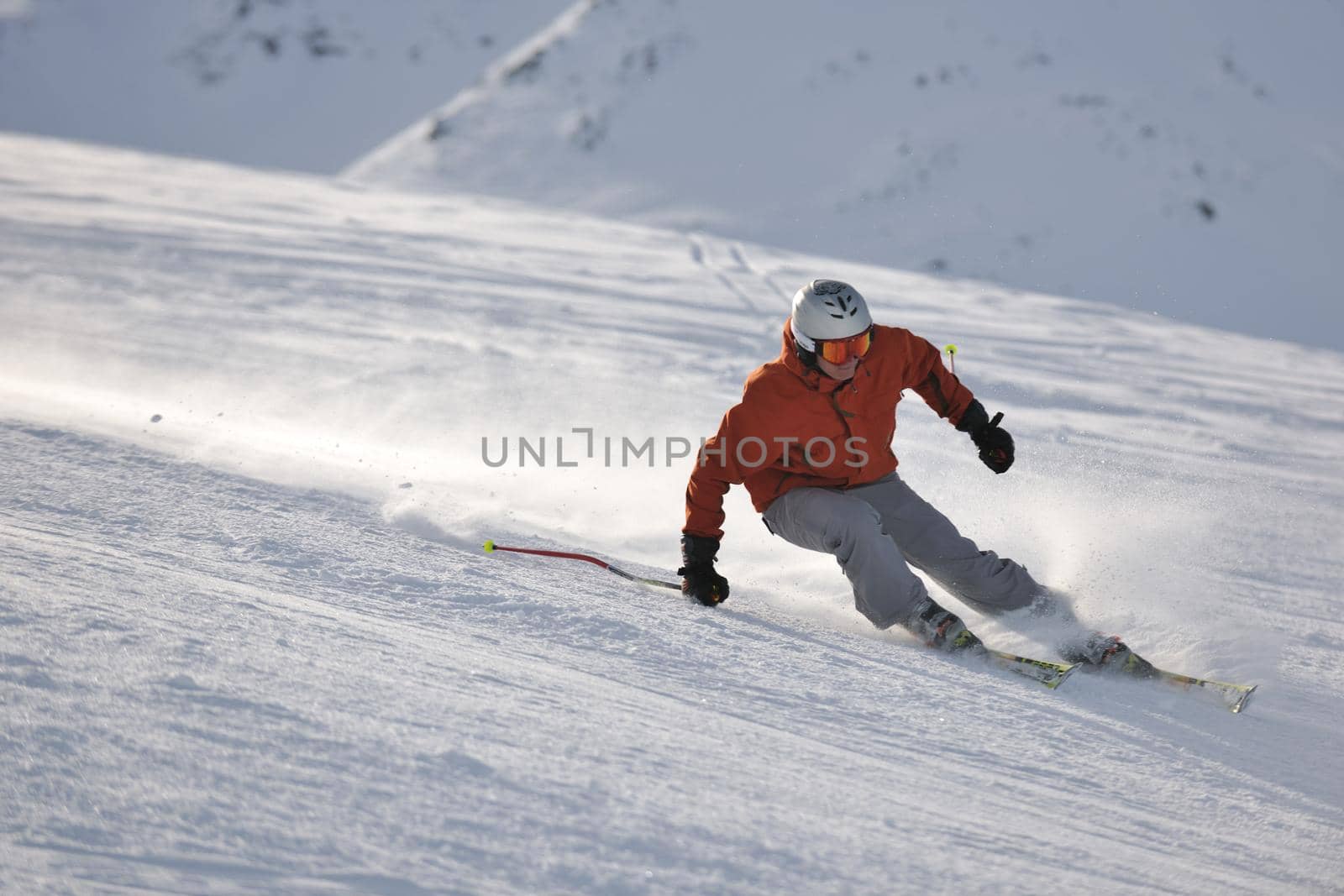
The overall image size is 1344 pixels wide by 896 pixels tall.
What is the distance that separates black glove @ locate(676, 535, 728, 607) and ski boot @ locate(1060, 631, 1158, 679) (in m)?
1.08

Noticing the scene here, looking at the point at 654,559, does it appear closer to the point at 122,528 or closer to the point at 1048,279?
the point at 122,528

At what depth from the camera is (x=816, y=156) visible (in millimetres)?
14664

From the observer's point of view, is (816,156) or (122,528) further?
(816,156)

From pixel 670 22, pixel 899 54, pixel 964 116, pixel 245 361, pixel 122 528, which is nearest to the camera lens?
pixel 122 528

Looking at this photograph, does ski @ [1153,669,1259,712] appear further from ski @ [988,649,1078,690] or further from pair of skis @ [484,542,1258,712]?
ski @ [988,649,1078,690]

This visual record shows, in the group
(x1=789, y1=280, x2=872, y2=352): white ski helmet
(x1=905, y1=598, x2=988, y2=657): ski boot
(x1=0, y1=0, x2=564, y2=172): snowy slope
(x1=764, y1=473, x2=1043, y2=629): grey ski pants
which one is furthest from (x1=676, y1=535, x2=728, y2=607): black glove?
(x1=0, y1=0, x2=564, y2=172): snowy slope

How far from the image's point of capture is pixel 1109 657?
327 cm

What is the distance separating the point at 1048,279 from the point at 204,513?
30.8 ft

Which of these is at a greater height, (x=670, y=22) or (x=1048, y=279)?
(x=670, y=22)

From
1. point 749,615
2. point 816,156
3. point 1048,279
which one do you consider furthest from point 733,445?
point 816,156

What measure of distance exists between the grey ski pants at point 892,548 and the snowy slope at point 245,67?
14756 millimetres

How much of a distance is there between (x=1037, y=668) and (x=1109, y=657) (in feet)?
0.77

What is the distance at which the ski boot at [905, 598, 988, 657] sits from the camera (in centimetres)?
334

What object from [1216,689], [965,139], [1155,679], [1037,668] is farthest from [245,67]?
[1216,689]
